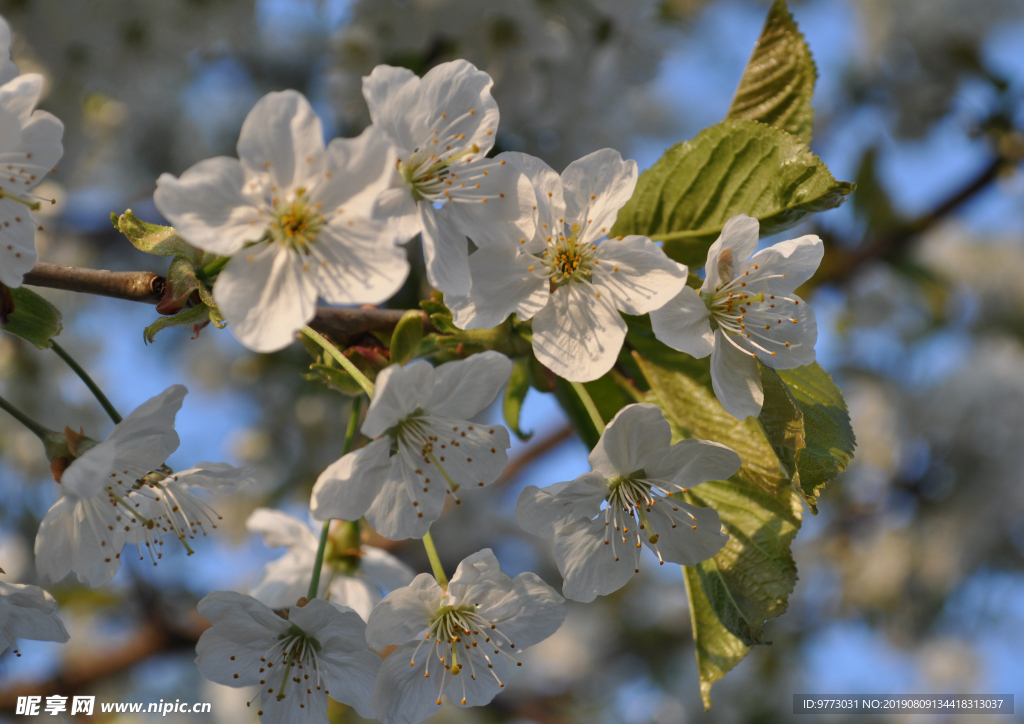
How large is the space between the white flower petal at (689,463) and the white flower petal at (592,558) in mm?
84

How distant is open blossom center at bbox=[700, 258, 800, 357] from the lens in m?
0.90

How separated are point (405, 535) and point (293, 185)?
0.41m

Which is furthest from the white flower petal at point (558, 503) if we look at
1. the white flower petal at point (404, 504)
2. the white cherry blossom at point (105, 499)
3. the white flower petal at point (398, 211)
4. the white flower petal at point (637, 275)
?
the white cherry blossom at point (105, 499)

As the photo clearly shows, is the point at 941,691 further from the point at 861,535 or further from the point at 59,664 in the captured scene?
the point at 59,664

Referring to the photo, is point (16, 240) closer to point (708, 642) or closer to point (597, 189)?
point (597, 189)

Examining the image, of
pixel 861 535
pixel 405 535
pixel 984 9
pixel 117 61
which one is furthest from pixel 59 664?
pixel 984 9

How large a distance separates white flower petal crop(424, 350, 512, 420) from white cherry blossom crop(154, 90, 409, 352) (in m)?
0.14

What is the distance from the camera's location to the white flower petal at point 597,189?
0.90 m

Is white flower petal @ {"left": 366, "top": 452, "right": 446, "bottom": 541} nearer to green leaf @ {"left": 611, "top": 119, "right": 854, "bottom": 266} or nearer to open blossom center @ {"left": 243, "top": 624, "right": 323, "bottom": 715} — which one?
open blossom center @ {"left": 243, "top": 624, "right": 323, "bottom": 715}

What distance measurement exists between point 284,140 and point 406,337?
266 millimetres

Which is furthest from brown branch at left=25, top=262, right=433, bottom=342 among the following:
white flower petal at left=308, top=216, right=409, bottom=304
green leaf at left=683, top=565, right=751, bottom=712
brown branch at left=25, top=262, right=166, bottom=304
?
green leaf at left=683, top=565, right=751, bottom=712

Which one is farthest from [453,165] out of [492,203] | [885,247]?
[885,247]

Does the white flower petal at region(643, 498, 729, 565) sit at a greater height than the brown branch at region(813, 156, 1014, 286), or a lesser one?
greater

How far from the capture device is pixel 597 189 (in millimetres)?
911
